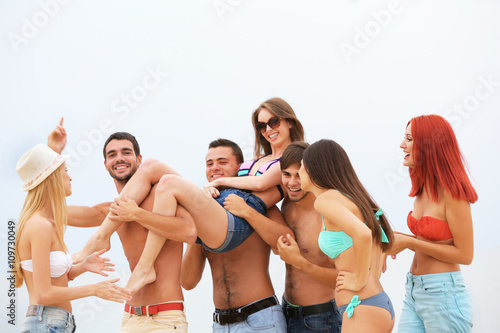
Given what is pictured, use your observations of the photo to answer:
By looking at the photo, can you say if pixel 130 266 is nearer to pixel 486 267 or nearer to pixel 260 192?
pixel 260 192

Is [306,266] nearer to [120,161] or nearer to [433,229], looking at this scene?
[433,229]

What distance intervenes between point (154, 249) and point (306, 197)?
1.15 meters

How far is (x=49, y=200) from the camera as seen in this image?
11.8ft

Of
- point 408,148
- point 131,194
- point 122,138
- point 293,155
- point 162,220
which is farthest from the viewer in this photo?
point 122,138

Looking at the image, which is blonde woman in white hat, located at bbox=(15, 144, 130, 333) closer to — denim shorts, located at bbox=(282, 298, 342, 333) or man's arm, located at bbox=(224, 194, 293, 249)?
man's arm, located at bbox=(224, 194, 293, 249)

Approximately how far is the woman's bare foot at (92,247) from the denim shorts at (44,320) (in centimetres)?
42

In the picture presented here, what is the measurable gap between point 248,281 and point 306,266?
1.43 ft

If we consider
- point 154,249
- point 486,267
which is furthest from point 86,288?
point 486,267

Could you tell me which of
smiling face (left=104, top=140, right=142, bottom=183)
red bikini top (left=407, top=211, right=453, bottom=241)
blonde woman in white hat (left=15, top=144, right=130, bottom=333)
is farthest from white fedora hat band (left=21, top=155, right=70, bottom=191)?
red bikini top (left=407, top=211, right=453, bottom=241)

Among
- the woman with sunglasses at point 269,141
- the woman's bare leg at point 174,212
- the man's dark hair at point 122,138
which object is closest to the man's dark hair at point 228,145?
the woman with sunglasses at point 269,141

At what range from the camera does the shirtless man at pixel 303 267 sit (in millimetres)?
3631

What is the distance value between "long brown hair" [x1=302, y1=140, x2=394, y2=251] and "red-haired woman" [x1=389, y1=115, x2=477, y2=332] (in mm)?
615

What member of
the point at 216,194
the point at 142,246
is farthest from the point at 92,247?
the point at 216,194

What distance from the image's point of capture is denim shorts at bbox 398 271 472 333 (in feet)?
11.8
